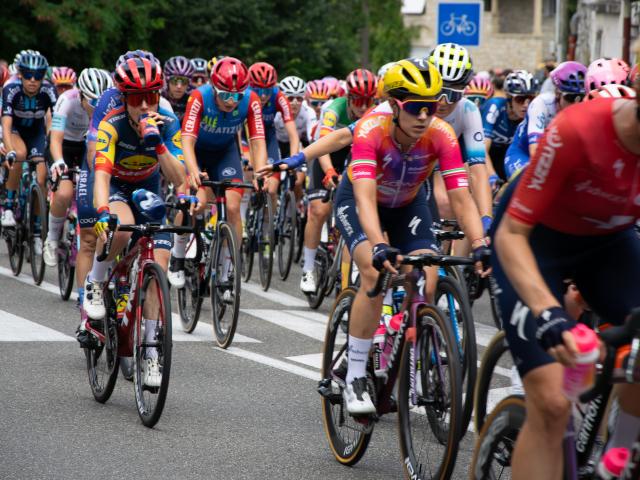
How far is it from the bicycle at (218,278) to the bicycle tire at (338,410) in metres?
2.89

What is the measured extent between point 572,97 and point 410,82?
309 centimetres

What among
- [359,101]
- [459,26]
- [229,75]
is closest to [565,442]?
[229,75]

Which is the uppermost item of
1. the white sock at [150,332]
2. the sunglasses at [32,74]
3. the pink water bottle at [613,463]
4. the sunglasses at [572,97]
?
the sunglasses at [32,74]

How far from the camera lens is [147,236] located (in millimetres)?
7172

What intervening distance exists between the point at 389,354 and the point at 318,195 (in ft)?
20.4

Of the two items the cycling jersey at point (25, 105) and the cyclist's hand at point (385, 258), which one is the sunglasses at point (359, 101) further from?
the cyclist's hand at point (385, 258)

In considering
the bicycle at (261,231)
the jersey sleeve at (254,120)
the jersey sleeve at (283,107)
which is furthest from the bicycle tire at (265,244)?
the jersey sleeve at (254,120)

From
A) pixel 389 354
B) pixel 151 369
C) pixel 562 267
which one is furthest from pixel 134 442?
pixel 562 267

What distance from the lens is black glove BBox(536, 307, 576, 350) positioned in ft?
11.7

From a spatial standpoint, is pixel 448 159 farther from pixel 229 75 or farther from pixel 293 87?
pixel 293 87

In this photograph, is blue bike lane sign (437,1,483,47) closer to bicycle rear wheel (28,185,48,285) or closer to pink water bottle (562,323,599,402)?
bicycle rear wheel (28,185,48,285)

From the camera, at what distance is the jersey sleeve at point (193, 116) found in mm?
10555

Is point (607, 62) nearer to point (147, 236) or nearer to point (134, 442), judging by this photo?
point (147, 236)

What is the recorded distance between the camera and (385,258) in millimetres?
5523
